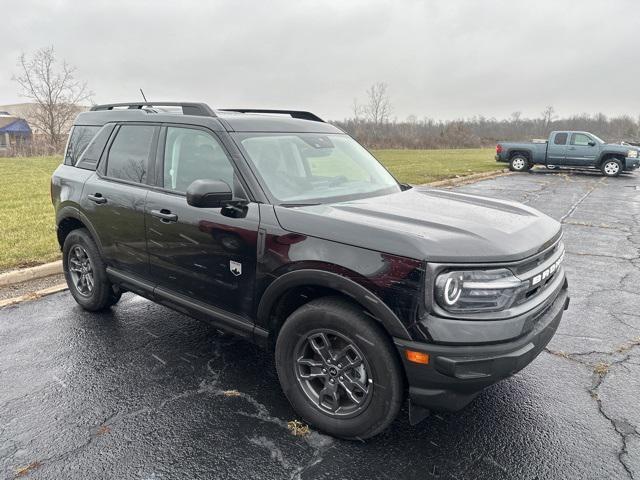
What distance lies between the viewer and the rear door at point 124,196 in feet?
12.5

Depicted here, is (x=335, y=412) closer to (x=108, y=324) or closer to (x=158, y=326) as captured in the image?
(x=158, y=326)

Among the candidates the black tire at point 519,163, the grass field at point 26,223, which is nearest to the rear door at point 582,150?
the black tire at point 519,163

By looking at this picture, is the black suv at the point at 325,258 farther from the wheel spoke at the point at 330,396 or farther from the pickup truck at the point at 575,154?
the pickup truck at the point at 575,154

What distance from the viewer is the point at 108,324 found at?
14.4 feet

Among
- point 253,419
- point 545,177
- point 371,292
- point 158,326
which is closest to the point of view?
point 371,292

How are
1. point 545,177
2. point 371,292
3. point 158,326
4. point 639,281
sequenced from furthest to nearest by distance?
point 545,177, point 639,281, point 158,326, point 371,292

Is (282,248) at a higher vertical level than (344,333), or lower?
higher

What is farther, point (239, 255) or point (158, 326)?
point (158, 326)

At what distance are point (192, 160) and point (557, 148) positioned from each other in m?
20.9

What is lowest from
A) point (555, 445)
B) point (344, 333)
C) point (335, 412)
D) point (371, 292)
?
point (555, 445)

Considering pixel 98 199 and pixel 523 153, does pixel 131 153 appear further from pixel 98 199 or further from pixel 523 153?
pixel 523 153

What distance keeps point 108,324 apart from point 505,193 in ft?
40.2

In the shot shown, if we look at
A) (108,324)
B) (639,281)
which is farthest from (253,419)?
(639,281)

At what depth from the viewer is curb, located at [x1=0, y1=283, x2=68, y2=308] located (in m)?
4.91
